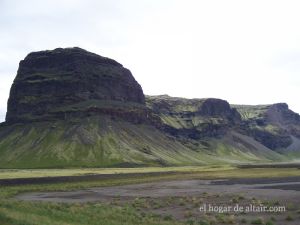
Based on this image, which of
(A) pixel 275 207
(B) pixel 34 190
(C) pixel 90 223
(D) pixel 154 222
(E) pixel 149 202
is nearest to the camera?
(C) pixel 90 223

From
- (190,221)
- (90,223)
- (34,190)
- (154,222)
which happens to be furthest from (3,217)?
(34,190)

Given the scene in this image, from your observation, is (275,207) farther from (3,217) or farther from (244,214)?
(3,217)

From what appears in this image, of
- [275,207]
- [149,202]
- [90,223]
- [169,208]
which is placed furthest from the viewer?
[149,202]

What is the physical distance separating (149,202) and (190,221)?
2238cm

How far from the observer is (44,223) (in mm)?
33531

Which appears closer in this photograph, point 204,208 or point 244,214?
point 244,214

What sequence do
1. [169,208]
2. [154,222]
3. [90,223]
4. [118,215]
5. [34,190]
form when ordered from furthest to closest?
[34,190] < [169,208] < [118,215] < [154,222] < [90,223]

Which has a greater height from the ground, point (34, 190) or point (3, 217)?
point (3, 217)

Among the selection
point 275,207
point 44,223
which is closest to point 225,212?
point 275,207

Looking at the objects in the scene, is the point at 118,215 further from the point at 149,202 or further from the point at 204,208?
the point at 149,202

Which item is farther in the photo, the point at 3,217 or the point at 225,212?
the point at 225,212

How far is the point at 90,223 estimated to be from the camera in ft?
127

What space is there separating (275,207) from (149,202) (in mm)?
19974

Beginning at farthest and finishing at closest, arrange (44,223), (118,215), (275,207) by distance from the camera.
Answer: (275,207)
(118,215)
(44,223)
